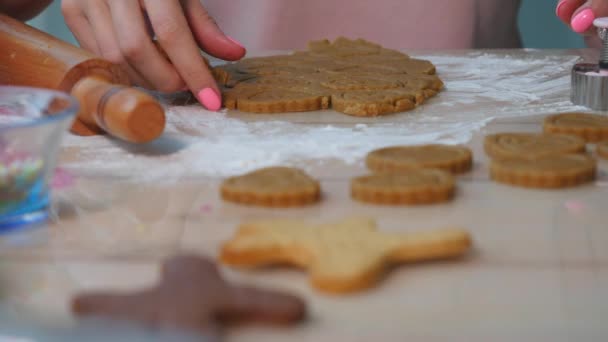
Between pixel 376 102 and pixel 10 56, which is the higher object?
pixel 10 56

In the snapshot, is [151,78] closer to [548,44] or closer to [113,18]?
[113,18]

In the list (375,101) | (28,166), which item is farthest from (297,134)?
(28,166)

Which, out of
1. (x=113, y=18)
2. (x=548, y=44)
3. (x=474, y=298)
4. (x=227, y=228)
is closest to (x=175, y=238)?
(x=227, y=228)

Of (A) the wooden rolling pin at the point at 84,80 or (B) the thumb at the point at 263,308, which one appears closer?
(B) the thumb at the point at 263,308

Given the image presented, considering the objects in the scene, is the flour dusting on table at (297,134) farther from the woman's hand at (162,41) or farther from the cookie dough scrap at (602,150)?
the cookie dough scrap at (602,150)

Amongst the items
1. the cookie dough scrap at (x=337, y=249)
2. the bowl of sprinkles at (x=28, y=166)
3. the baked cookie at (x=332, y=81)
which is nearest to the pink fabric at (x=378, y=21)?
the baked cookie at (x=332, y=81)

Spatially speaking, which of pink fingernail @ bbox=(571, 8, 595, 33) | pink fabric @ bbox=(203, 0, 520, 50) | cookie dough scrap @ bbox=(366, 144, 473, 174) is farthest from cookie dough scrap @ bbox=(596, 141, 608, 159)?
pink fabric @ bbox=(203, 0, 520, 50)

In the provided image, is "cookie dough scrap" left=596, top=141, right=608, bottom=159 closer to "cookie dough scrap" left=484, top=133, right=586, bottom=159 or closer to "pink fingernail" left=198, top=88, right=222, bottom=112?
"cookie dough scrap" left=484, top=133, right=586, bottom=159
